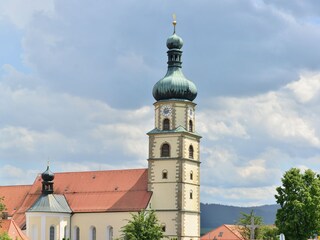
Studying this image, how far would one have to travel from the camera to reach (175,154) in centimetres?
7994

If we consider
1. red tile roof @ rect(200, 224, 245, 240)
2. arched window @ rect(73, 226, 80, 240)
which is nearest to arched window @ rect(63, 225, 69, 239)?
arched window @ rect(73, 226, 80, 240)

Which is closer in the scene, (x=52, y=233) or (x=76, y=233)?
(x=52, y=233)

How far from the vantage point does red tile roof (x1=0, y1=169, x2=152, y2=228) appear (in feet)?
265

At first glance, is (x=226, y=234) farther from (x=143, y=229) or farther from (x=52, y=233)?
(x=143, y=229)

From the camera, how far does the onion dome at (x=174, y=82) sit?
81.2 metres

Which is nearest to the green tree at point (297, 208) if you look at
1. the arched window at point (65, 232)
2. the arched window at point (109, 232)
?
the arched window at point (109, 232)

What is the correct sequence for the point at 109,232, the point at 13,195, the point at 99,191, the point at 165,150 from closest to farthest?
the point at 165,150 → the point at 109,232 → the point at 99,191 → the point at 13,195

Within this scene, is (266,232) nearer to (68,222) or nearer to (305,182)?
(68,222)

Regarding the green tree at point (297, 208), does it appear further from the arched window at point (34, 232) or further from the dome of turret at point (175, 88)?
the arched window at point (34, 232)

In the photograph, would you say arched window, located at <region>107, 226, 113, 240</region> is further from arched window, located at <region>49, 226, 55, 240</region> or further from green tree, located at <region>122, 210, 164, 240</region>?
green tree, located at <region>122, 210, 164, 240</region>

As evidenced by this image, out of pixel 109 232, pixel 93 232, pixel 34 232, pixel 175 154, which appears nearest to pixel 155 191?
pixel 175 154

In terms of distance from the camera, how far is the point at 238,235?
112688 mm

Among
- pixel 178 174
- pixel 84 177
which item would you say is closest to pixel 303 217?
pixel 178 174

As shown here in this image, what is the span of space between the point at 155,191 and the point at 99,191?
286 inches
